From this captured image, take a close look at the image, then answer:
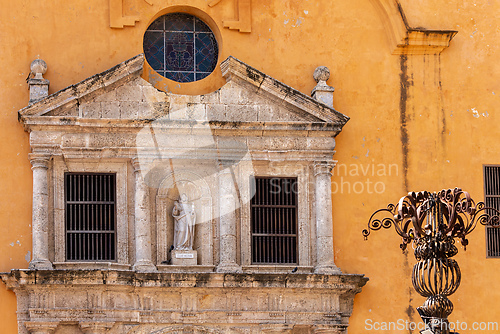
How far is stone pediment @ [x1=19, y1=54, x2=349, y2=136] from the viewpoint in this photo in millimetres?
15578

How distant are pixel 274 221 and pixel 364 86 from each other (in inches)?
100

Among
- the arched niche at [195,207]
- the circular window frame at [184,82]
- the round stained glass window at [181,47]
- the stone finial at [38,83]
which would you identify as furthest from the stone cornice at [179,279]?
the round stained glass window at [181,47]

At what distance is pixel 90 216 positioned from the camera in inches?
618

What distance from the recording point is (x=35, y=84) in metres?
15.7

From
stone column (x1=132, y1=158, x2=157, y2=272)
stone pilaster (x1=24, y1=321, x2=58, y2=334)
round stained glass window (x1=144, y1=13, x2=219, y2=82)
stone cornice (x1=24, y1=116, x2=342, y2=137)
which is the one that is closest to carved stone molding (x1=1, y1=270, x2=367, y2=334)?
stone pilaster (x1=24, y1=321, x2=58, y2=334)

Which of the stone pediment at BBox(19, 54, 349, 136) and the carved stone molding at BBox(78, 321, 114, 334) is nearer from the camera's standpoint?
the carved stone molding at BBox(78, 321, 114, 334)

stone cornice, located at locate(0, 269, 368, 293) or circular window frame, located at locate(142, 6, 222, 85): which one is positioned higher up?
circular window frame, located at locate(142, 6, 222, 85)

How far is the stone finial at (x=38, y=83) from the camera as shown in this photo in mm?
15703

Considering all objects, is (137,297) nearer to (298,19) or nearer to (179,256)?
(179,256)

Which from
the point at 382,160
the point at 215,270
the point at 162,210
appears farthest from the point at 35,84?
the point at 382,160

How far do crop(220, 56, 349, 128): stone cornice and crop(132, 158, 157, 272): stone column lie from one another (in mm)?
2005

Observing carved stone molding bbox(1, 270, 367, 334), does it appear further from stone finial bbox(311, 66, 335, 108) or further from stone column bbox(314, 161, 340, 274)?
stone finial bbox(311, 66, 335, 108)

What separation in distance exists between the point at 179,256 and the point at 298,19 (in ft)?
13.6

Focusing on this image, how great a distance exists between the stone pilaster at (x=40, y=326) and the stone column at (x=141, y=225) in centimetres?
139
